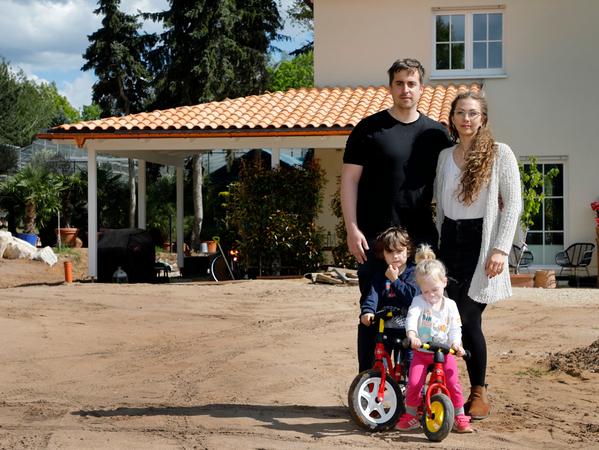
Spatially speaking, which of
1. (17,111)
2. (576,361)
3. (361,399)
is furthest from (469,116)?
(17,111)

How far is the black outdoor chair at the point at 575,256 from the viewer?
672 inches

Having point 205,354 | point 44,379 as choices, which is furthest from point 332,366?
point 44,379

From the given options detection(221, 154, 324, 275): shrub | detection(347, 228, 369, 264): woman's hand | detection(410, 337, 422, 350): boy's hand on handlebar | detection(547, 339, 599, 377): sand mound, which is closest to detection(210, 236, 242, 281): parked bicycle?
detection(221, 154, 324, 275): shrub

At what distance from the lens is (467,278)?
5.72 metres

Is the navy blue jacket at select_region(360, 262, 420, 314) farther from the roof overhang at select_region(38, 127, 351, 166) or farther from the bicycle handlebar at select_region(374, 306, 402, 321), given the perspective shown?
the roof overhang at select_region(38, 127, 351, 166)

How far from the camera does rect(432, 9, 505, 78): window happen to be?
1830 cm

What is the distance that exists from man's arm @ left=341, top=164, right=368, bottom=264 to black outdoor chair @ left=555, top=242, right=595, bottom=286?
480 inches

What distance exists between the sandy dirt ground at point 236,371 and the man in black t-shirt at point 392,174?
986 mm

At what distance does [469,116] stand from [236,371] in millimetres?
3348

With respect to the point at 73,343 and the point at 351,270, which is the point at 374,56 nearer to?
the point at 351,270

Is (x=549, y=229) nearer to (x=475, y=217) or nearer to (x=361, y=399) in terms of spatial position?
(x=475, y=217)

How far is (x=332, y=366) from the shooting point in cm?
805

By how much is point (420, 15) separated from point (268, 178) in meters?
5.26

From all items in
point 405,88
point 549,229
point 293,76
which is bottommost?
point 549,229
